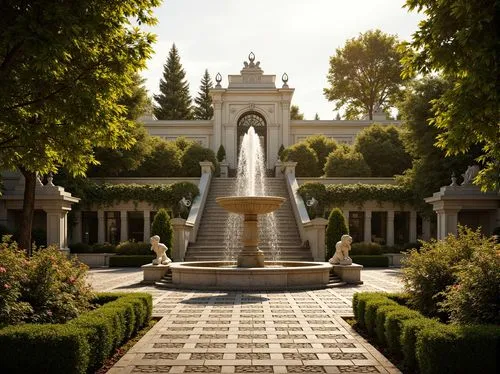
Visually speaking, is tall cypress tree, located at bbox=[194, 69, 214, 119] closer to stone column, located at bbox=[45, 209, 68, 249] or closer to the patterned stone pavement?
stone column, located at bbox=[45, 209, 68, 249]

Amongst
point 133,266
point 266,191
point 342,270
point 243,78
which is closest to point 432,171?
point 266,191

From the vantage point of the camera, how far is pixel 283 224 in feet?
99.6

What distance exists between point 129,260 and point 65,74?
19543mm

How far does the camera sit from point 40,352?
7.05 metres

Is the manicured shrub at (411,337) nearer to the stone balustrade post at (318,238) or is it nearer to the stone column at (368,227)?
the stone balustrade post at (318,238)

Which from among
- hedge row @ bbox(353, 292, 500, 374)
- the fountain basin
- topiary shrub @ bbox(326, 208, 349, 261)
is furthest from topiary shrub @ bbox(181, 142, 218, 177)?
hedge row @ bbox(353, 292, 500, 374)

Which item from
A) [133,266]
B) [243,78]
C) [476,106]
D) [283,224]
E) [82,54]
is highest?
[243,78]

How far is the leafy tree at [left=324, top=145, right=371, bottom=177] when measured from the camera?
39750mm

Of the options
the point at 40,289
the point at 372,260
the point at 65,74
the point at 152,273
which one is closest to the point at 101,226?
the point at 372,260

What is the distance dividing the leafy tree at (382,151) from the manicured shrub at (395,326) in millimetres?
34774

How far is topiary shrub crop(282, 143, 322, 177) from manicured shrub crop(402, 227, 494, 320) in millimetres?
32494

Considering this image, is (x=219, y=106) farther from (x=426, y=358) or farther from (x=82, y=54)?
(x=426, y=358)

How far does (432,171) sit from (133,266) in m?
16.5

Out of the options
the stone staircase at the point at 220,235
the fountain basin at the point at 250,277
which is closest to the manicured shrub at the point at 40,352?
the fountain basin at the point at 250,277
